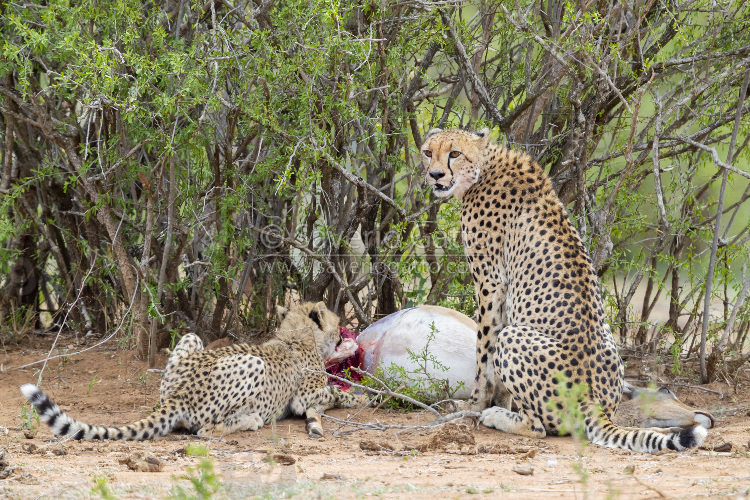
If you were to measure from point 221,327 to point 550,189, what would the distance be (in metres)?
2.95

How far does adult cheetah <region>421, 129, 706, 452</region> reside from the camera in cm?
407

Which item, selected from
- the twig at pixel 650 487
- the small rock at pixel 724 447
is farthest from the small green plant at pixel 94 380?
the small rock at pixel 724 447

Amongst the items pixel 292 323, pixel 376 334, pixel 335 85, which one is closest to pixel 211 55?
pixel 335 85

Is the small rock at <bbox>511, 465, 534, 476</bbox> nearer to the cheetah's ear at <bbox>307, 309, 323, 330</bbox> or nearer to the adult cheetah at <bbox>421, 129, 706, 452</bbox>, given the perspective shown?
the adult cheetah at <bbox>421, 129, 706, 452</bbox>

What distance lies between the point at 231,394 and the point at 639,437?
2188 millimetres

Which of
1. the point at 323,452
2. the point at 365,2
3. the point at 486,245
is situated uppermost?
the point at 365,2

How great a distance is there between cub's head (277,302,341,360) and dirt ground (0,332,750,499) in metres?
0.52

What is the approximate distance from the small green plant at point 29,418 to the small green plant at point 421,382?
204 cm

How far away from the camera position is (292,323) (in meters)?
5.20

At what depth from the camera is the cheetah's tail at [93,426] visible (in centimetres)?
349

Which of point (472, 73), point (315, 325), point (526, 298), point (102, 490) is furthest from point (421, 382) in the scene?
point (102, 490)

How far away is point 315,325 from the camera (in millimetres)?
5168

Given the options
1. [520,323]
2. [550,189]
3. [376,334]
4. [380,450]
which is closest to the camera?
[380,450]

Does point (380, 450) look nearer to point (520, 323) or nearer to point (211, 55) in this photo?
point (520, 323)
